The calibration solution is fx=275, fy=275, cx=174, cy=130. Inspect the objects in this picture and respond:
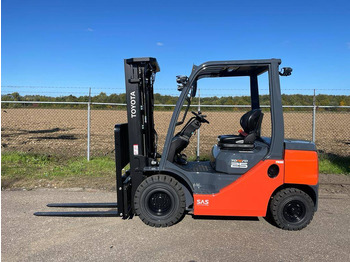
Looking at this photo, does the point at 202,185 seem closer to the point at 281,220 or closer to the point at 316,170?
the point at 281,220

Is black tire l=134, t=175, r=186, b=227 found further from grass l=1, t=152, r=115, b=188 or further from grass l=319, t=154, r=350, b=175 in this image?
grass l=319, t=154, r=350, b=175

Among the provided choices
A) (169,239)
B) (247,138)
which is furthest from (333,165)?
(169,239)

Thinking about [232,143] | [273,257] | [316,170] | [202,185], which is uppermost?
[232,143]

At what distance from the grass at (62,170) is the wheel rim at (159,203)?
7.46ft

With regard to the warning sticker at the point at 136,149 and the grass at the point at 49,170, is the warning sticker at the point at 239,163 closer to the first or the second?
the warning sticker at the point at 136,149

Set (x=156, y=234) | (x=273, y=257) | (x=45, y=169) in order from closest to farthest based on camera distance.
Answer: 1. (x=273, y=257)
2. (x=156, y=234)
3. (x=45, y=169)

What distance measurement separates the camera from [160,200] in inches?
162

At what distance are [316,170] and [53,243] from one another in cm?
370

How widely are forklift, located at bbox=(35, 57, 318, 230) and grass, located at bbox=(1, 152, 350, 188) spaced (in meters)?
1.96

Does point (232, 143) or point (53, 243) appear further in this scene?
point (232, 143)

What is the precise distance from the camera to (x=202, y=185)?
13.9 ft

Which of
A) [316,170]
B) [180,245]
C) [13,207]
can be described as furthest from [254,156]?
[13,207]

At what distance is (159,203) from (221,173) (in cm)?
104

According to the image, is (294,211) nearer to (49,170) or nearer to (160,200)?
(160,200)
